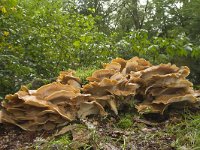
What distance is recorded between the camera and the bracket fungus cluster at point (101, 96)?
3240mm

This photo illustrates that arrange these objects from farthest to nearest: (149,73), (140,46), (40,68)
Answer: (40,68)
(140,46)
(149,73)

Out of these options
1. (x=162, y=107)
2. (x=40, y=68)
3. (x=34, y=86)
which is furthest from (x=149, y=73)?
(x=40, y=68)

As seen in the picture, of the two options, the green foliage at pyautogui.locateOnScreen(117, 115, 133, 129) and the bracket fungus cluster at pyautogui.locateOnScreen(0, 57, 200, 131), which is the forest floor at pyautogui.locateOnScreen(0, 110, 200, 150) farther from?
the bracket fungus cluster at pyautogui.locateOnScreen(0, 57, 200, 131)

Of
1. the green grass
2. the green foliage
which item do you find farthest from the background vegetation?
the green foliage

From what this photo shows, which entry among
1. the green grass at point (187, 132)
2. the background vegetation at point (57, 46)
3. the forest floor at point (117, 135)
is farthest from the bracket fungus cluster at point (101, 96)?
the background vegetation at point (57, 46)

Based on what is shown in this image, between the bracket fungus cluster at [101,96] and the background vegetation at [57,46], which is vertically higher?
the background vegetation at [57,46]

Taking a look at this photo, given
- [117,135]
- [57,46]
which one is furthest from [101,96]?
[57,46]

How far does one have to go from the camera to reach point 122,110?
3.88 m

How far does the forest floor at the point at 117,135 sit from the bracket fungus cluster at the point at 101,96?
122 millimetres

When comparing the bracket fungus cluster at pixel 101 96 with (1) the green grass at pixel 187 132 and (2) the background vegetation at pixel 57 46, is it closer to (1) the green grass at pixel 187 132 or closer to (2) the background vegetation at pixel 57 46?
(1) the green grass at pixel 187 132

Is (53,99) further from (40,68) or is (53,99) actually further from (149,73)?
(40,68)

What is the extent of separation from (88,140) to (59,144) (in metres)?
0.30

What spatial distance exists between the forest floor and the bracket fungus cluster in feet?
0.40

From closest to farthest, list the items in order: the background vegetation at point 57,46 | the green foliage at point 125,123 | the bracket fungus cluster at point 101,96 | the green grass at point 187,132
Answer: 1. the green grass at point 187,132
2. the bracket fungus cluster at point 101,96
3. the green foliage at point 125,123
4. the background vegetation at point 57,46
